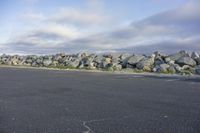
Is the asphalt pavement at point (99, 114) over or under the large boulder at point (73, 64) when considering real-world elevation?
under

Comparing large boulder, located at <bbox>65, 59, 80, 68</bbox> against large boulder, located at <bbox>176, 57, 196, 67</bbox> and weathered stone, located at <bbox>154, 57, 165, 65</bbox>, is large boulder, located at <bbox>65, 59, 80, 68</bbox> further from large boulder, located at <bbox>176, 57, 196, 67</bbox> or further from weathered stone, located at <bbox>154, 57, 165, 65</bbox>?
large boulder, located at <bbox>176, 57, 196, 67</bbox>

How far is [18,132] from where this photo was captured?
8.31 meters

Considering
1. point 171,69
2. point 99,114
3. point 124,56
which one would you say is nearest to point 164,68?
point 171,69

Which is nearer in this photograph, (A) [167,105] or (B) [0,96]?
(A) [167,105]

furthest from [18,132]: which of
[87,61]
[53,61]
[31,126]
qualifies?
[53,61]

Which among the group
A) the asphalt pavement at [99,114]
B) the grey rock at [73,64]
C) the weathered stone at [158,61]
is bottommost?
the asphalt pavement at [99,114]

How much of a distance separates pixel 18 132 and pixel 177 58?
40.3 m

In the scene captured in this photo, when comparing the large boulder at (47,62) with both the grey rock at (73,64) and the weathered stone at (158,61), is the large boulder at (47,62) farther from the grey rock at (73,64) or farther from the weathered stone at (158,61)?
the weathered stone at (158,61)

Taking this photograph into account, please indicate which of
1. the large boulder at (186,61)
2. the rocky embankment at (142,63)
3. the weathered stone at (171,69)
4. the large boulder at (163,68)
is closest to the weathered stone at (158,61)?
the rocky embankment at (142,63)

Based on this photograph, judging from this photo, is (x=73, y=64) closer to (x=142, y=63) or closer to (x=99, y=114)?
(x=142, y=63)

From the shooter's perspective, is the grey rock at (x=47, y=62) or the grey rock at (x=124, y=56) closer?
the grey rock at (x=124, y=56)

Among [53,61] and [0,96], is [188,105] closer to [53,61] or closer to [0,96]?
[0,96]

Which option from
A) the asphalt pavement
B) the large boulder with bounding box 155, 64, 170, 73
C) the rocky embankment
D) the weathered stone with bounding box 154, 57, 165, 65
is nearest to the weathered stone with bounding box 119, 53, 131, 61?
the rocky embankment

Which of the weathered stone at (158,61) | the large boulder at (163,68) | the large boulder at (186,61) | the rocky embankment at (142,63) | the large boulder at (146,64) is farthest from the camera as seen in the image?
the weathered stone at (158,61)
